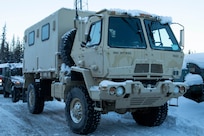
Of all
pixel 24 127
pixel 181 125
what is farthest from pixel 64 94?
pixel 181 125

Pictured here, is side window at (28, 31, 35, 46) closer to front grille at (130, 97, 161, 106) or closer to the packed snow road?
the packed snow road

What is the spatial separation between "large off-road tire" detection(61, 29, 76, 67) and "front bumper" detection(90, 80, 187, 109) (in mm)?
1781

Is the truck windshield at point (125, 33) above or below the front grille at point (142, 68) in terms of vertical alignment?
above

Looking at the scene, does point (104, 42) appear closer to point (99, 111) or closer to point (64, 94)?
point (99, 111)

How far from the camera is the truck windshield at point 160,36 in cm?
777

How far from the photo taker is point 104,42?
7.21 metres

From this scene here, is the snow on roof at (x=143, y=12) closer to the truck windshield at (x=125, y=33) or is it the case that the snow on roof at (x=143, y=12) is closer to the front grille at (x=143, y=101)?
the truck windshield at (x=125, y=33)

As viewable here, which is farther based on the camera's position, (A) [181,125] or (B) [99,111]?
(A) [181,125]

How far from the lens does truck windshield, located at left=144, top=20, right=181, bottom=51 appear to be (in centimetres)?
777

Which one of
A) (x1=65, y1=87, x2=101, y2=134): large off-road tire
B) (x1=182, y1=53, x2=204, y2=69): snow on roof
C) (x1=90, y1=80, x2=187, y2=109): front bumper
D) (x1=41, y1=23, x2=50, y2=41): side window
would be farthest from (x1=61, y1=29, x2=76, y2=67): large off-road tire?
(x1=182, y1=53, x2=204, y2=69): snow on roof

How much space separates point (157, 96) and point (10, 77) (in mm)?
13275

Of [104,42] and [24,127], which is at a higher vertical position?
[104,42]

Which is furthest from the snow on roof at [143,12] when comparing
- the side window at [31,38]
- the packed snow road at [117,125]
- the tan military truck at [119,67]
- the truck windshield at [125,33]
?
the side window at [31,38]

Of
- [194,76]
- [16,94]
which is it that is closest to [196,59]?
[194,76]
